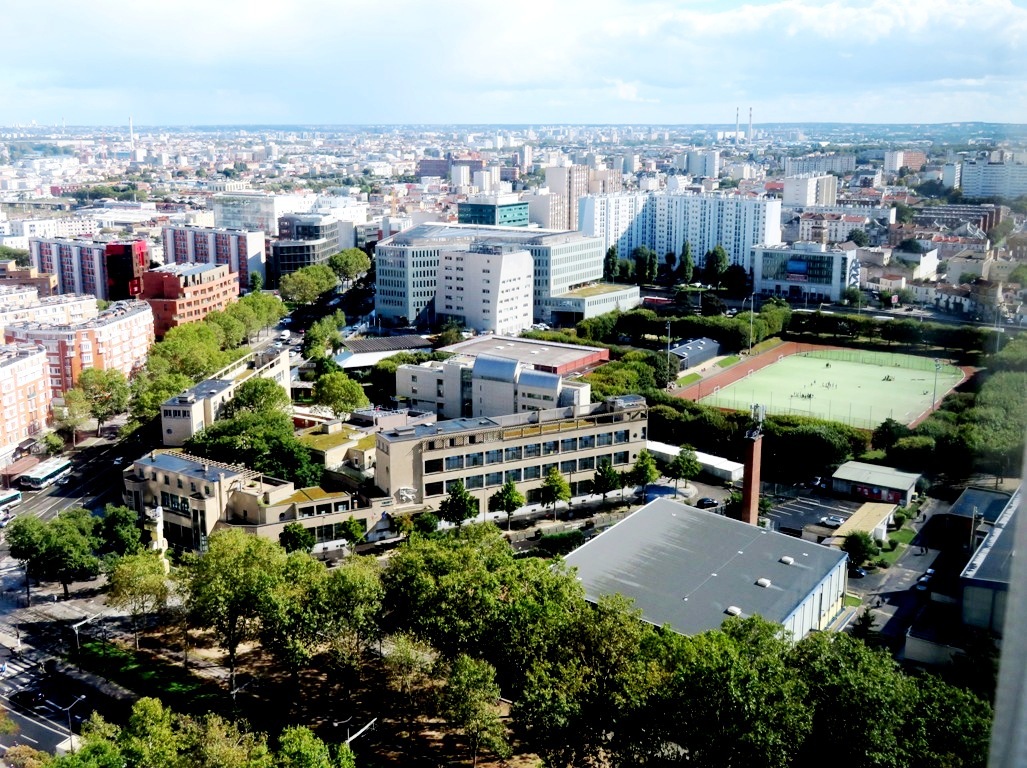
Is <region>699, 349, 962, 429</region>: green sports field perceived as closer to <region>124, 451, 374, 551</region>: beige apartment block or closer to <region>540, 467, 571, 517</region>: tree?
<region>540, 467, 571, 517</region>: tree

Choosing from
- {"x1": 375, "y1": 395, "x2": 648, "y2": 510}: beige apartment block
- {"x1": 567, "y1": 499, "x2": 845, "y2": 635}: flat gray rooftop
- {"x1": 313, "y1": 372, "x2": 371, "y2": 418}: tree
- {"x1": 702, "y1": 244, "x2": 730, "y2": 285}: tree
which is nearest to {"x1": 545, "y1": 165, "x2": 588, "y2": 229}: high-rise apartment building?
{"x1": 702, "y1": 244, "x2": 730, "y2": 285}: tree

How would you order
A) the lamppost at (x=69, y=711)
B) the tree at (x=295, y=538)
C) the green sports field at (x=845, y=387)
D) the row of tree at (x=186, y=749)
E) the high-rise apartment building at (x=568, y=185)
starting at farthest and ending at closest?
the high-rise apartment building at (x=568, y=185)
the green sports field at (x=845, y=387)
the tree at (x=295, y=538)
the lamppost at (x=69, y=711)
the row of tree at (x=186, y=749)

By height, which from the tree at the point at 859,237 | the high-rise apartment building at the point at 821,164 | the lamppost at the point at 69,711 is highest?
the high-rise apartment building at the point at 821,164

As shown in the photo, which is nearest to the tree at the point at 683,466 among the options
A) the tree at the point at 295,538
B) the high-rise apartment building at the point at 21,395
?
the tree at the point at 295,538

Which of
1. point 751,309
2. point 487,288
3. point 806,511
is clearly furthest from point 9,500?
point 751,309

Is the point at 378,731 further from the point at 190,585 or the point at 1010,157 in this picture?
the point at 1010,157

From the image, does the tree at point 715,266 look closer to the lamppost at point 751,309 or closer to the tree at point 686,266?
the tree at point 686,266
